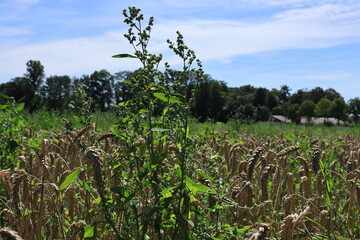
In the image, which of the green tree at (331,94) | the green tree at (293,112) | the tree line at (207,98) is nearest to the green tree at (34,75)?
the tree line at (207,98)

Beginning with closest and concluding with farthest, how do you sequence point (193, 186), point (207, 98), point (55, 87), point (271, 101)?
point (193, 186) → point (207, 98) → point (55, 87) → point (271, 101)

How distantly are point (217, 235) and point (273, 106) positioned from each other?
130 m

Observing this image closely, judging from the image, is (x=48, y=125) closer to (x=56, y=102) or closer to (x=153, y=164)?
(x=153, y=164)

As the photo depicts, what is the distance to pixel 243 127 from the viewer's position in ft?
46.2

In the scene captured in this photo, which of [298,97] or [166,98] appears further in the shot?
[298,97]

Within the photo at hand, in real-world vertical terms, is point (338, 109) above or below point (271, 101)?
below

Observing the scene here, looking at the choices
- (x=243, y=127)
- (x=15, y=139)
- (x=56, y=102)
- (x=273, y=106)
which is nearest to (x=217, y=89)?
(x=56, y=102)

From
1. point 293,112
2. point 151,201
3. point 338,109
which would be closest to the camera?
point 151,201

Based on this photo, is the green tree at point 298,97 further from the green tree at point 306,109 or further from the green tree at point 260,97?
the green tree at point 306,109

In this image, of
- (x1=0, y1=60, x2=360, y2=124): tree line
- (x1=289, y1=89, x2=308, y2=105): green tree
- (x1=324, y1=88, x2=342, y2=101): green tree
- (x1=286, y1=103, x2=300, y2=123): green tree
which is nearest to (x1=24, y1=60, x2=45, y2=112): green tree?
(x1=0, y1=60, x2=360, y2=124): tree line

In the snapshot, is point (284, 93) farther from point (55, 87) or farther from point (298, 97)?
point (55, 87)

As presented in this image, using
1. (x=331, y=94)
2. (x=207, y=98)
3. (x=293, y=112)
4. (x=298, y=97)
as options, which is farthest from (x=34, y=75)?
(x=331, y=94)

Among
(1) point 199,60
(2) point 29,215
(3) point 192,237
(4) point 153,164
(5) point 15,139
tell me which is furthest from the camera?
(5) point 15,139

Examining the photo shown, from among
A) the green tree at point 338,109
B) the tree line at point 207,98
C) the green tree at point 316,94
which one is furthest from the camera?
the green tree at point 316,94
